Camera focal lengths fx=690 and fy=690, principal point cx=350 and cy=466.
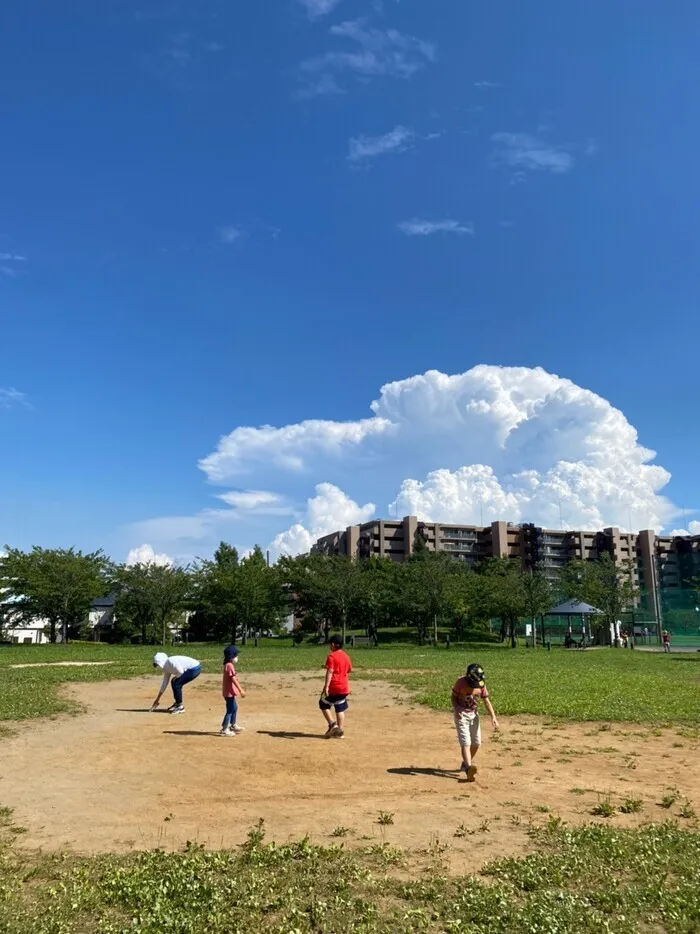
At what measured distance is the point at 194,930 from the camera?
5078 millimetres

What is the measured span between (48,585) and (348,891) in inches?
2168

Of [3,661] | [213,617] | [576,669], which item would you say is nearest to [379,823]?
[576,669]

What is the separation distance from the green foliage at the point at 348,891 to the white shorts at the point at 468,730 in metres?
3.07

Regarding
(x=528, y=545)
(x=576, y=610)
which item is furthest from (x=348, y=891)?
(x=528, y=545)

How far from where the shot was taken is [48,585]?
180 ft

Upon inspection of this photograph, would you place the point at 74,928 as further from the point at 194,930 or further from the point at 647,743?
the point at 647,743

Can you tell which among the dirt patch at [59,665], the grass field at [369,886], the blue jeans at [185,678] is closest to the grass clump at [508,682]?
the dirt patch at [59,665]

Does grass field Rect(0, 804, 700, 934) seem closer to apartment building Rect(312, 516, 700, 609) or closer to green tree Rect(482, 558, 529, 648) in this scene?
green tree Rect(482, 558, 529, 648)

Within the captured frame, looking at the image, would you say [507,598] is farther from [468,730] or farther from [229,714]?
[468,730]

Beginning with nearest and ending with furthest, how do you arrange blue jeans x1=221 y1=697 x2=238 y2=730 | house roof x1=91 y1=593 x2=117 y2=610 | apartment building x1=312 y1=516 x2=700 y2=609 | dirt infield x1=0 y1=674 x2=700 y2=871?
dirt infield x1=0 y1=674 x2=700 y2=871, blue jeans x1=221 y1=697 x2=238 y2=730, house roof x1=91 y1=593 x2=117 y2=610, apartment building x1=312 y1=516 x2=700 y2=609

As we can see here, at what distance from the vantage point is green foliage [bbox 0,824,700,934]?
16.9ft

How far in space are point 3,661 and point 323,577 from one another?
2820 centimetres

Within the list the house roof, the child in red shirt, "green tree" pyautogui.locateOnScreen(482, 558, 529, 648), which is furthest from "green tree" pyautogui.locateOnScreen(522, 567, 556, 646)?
the house roof

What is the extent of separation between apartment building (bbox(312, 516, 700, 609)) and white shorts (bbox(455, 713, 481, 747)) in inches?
4978
